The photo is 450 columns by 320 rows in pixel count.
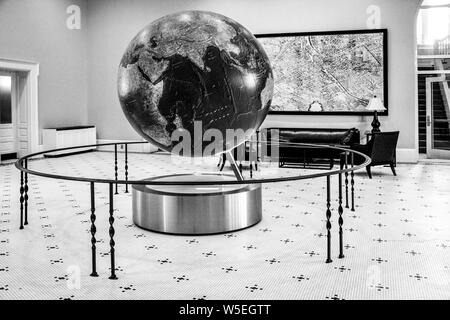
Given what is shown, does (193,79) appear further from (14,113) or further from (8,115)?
(14,113)

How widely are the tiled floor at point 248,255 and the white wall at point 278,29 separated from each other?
5.34 meters

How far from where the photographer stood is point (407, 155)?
41.6 feet

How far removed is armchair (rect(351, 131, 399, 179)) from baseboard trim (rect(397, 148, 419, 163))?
2.60 m

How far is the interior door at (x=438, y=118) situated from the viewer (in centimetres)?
1348

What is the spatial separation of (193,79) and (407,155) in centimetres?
952

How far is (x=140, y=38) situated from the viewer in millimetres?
5020


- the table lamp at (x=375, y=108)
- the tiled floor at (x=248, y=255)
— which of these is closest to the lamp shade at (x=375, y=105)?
the table lamp at (x=375, y=108)

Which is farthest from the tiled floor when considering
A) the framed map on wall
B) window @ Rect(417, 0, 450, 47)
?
window @ Rect(417, 0, 450, 47)

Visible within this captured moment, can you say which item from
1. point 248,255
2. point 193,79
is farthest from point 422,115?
point 193,79

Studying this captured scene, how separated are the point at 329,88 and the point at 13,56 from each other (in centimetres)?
850

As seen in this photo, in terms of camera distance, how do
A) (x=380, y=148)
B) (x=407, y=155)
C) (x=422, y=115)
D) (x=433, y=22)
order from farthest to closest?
(x=422, y=115)
(x=433, y=22)
(x=407, y=155)
(x=380, y=148)

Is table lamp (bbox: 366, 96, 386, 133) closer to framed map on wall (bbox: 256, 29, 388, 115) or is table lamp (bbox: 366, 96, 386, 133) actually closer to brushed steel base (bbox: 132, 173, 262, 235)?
framed map on wall (bbox: 256, 29, 388, 115)

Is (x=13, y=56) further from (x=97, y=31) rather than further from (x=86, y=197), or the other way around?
(x=86, y=197)

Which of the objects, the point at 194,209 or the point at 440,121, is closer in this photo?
the point at 194,209
